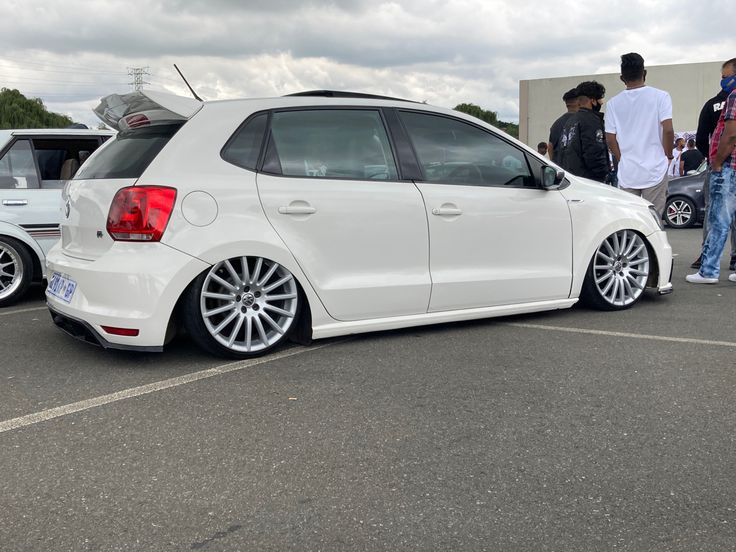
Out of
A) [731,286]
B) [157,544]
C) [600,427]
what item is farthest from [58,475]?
[731,286]

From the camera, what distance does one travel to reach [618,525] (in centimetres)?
246

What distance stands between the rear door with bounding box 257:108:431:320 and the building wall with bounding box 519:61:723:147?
99.5ft

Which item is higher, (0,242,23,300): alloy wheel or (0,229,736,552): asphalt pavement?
(0,242,23,300): alloy wheel

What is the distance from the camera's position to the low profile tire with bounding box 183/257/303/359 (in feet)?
14.0

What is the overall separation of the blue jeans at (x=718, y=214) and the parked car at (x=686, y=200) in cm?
649

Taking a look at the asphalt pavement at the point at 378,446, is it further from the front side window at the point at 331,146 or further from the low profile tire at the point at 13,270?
the low profile tire at the point at 13,270

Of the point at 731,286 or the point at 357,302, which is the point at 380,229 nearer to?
the point at 357,302

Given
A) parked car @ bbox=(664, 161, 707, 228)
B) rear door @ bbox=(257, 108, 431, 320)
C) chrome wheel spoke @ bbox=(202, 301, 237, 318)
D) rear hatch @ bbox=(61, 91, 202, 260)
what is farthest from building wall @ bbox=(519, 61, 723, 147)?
chrome wheel spoke @ bbox=(202, 301, 237, 318)

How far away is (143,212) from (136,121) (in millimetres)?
854

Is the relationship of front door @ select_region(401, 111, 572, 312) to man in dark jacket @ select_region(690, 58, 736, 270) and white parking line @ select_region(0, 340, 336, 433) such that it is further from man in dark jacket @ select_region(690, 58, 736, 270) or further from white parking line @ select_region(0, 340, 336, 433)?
man in dark jacket @ select_region(690, 58, 736, 270)

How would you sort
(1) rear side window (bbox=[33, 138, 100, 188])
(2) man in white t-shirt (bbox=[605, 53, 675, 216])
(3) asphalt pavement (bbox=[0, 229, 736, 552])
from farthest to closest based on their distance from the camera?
(2) man in white t-shirt (bbox=[605, 53, 675, 216]), (1) rear side window (bbox=[33, 138, 100, 188]), (3) asphalt pavement (bbox=[0, 229, 736, 552])

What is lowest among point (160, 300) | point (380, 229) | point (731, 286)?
point (731, 286)

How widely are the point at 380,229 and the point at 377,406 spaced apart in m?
1.43

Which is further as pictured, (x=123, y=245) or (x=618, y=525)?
(x=123, y=245)
